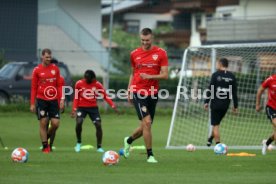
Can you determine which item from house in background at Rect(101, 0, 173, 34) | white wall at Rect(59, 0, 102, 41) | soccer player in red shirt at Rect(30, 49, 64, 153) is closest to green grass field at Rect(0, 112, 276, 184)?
soccer player in red shirt at Rect(30, 49, 64, 153)

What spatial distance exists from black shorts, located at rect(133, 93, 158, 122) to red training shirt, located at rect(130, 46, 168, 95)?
9 centimetres

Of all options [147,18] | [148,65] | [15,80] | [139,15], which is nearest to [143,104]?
[148,65]

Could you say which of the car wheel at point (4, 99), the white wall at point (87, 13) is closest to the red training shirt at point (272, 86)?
the car wheel at point (4, 99)

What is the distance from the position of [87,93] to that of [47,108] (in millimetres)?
1757

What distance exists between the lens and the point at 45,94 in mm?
16906

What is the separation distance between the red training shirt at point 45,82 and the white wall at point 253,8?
30.5 meters

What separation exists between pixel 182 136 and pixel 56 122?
7502 mm

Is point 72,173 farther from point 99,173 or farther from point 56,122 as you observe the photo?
point 56,122

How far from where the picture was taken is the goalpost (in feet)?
77.5

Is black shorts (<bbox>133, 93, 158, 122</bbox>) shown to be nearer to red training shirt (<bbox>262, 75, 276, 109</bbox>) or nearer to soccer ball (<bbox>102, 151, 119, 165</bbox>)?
soccer ball (<bbox>102, 151, 119, 165</bbox>)

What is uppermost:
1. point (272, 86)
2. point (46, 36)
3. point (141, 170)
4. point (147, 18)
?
point (272, 86)

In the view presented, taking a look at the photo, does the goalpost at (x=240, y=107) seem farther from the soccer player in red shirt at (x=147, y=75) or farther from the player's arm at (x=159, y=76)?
the player's arm at (x=159, y=76)

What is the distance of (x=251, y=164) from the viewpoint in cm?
1393

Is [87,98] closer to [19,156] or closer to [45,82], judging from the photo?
[45,82]
